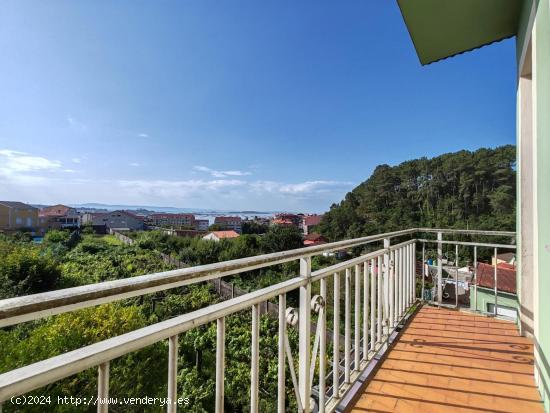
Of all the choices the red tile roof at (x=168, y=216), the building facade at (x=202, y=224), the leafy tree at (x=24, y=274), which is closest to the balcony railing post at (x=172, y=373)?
the leafy tree at (x=24, y=274)

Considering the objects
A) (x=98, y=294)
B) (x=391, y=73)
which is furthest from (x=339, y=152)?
(x=98, y=294)

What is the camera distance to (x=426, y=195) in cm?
2775

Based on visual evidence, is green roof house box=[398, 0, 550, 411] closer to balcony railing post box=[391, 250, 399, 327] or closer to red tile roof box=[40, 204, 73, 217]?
balcony railing post box=[391, 250, 399, 327]

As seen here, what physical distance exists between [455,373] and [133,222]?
6764 centimetres

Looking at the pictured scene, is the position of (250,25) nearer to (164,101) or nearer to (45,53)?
(45,53)

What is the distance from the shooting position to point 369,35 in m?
7.77

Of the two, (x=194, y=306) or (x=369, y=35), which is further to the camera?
(x=194, y=306)

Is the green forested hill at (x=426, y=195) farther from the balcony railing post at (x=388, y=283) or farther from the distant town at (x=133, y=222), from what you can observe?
the balcony railing post at (x=388, y=283)

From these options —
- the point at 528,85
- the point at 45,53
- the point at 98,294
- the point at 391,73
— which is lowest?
the point at 98,294

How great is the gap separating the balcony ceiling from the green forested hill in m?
16.1

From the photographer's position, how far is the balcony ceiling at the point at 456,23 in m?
2.24

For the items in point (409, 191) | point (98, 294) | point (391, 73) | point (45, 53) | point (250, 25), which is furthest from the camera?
point (409, 191)

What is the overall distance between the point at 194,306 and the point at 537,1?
1532 cm

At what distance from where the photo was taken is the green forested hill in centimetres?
2017
